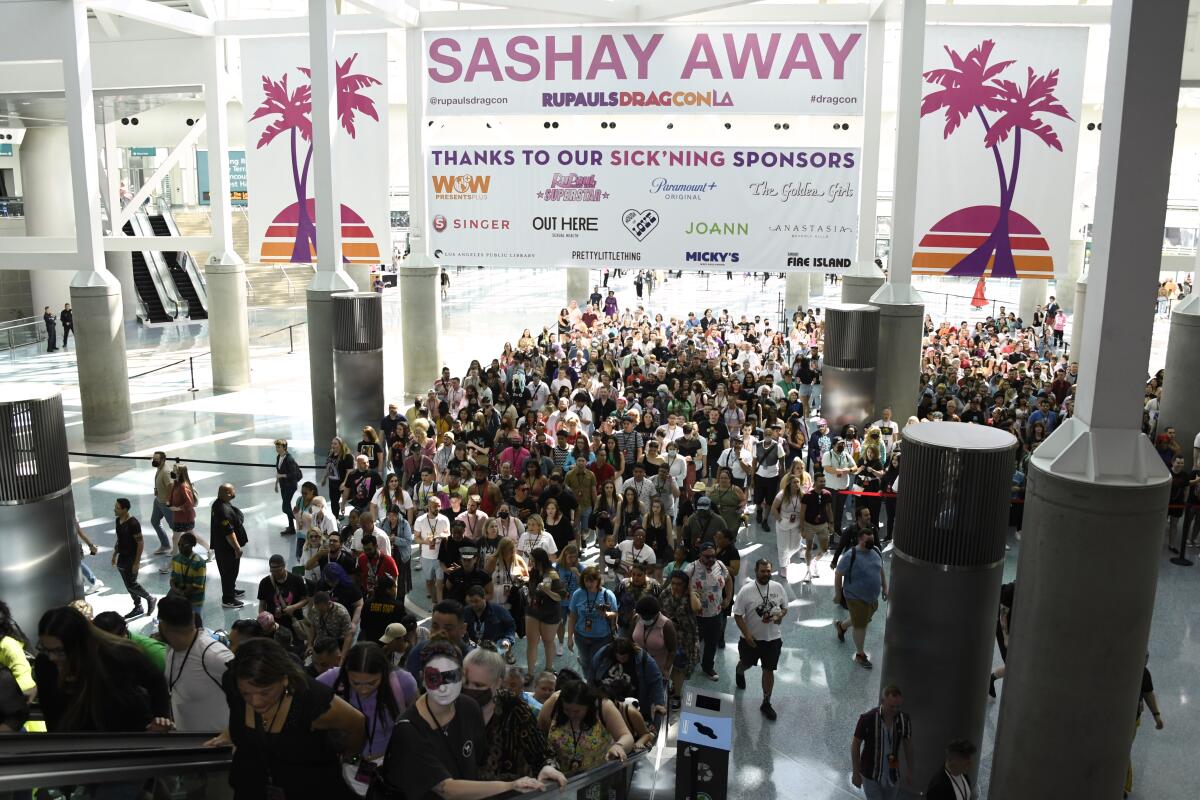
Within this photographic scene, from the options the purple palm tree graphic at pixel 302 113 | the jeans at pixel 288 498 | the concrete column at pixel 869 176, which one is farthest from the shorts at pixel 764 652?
the purple palm tree graphic at pixel 302 113

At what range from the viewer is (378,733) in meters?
4.44

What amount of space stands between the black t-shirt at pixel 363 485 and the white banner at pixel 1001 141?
31.9 ft

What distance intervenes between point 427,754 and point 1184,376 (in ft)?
46.6

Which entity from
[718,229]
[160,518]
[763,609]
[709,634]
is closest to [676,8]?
[718,229]

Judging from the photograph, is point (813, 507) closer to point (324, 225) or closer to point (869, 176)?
point (869, 176)

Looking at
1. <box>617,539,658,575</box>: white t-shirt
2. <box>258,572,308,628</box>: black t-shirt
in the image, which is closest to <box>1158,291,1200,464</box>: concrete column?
<box>617,539,658,575</box>: white t-shirt

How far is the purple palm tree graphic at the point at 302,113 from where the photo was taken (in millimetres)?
18156

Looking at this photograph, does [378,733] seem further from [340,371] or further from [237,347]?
[237,347]

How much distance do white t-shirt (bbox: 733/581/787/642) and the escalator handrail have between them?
31678 mm

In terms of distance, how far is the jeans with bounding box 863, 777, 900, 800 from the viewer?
643cm

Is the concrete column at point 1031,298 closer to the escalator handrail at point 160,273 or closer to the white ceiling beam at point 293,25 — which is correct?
the white ceiling beam at point 293,25

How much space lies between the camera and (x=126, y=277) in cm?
3353

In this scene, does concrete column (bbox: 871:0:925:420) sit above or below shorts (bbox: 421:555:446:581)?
above

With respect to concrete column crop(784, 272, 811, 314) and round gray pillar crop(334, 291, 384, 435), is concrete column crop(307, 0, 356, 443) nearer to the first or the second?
round gray pillar crop(334, 291, 384, 435)
